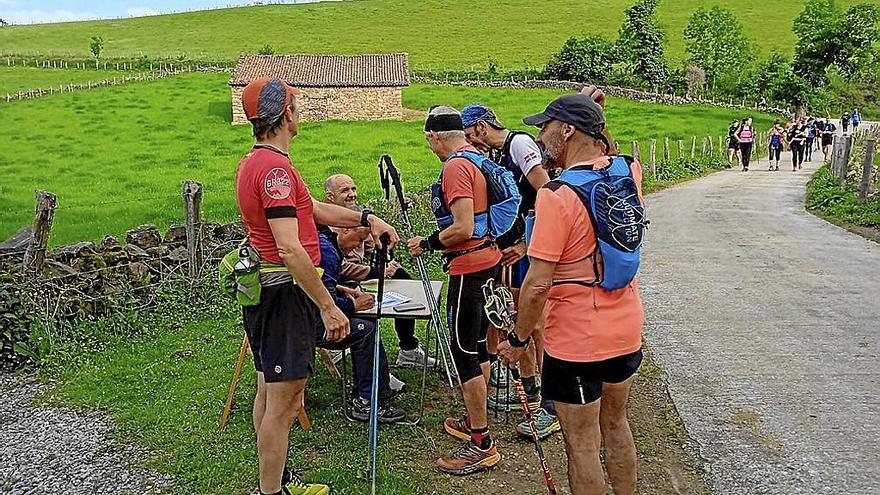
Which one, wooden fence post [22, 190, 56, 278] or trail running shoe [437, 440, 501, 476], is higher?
wooden fence post [22, 190, 56, 278]

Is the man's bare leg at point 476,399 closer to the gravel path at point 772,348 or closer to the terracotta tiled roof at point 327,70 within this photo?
the gravel path at point 772,348

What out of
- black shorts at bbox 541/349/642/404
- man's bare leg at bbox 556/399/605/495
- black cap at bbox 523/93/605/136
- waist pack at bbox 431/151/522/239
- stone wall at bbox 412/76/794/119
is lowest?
man's bare leg at bbox 556/399/605/495

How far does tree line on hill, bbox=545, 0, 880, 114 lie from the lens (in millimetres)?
51438

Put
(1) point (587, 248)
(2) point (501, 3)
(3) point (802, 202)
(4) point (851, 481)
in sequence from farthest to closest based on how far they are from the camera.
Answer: (2) point (501, 3), (3) point (802, 202), (4) point (851, 481), (1) point (587, 248)

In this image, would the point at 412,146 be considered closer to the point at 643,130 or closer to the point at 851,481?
the point at 643,130

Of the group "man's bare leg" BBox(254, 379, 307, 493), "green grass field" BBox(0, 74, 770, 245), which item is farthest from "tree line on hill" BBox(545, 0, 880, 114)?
"man's bare leg" BBox(254, 379, 307, 493)

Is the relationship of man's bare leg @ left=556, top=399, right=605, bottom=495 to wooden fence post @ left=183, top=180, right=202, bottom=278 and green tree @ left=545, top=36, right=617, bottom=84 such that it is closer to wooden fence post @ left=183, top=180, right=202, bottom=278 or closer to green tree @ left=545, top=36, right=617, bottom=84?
wooden fence post @ left=183, top=180, right=202, bottom=278

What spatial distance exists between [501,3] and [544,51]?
857 inches

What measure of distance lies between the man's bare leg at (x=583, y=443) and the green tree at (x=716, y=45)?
197ft

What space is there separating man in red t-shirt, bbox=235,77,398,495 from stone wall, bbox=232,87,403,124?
38086 mm

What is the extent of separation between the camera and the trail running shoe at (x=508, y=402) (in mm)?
6182

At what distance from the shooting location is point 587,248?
148 inches

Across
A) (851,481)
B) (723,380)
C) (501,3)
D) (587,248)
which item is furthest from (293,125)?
(501,3)

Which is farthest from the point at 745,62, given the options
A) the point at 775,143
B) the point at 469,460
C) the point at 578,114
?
the point at 578,114
